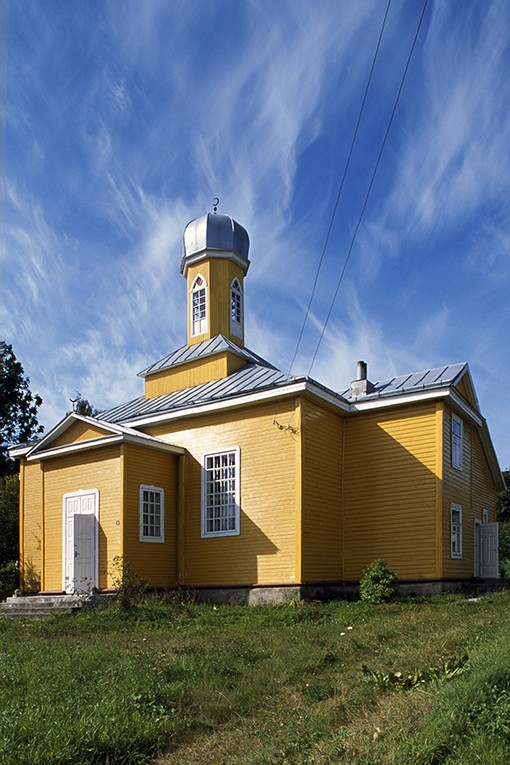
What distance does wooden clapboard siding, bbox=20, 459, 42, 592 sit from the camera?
17.8 meters

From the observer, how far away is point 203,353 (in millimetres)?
19000

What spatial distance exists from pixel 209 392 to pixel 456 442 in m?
6.59

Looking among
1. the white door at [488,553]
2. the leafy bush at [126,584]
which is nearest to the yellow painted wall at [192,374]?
the leafy bush at [126,584]

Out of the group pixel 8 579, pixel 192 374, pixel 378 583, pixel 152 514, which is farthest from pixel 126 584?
pixel 192 374

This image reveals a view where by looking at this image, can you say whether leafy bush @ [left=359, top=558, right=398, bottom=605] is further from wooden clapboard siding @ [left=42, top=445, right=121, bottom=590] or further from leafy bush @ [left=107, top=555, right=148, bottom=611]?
wooden clapboard siding @ [left=42, top=445, right=121, bottom=590]

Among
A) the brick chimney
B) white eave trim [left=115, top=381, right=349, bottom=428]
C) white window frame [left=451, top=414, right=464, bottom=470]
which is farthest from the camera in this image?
the brick chimney

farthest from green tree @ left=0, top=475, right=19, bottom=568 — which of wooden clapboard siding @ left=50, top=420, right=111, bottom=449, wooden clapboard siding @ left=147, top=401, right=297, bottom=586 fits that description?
wooden clapboard siding @ left=147, top=401, right=297, bottom=586

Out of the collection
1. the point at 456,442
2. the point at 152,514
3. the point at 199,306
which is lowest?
the point at 152,514

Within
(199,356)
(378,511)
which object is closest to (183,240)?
(199,356)

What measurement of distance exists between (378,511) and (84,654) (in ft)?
30.4

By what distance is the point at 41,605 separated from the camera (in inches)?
571

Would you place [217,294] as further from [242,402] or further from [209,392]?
[242,402]

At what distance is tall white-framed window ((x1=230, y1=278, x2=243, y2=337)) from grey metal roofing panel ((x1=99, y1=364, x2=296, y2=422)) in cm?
222

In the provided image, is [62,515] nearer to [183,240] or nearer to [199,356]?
[199,356]
